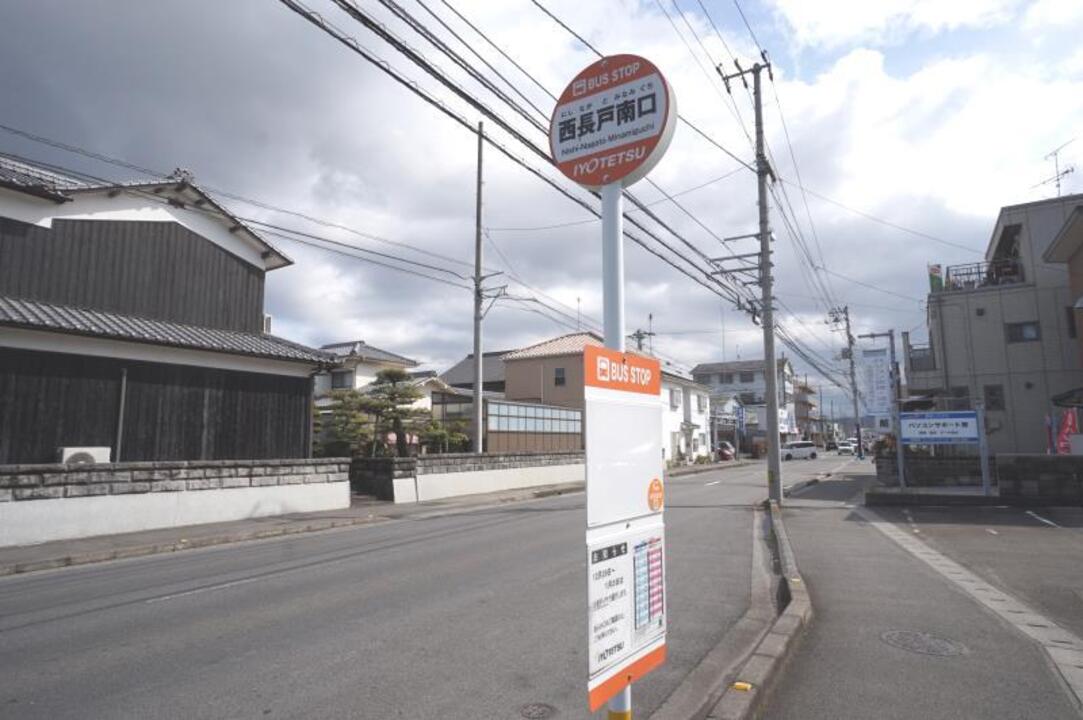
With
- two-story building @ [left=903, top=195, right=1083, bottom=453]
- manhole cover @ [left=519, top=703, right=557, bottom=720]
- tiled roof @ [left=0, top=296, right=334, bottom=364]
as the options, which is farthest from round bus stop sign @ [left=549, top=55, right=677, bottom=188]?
two-story building @ [left=903, top=195, right=1083, bottom=453]

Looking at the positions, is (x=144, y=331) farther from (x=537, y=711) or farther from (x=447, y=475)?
(x=537, y=711)

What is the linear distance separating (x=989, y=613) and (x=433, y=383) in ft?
105

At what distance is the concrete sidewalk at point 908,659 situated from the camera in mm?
4289

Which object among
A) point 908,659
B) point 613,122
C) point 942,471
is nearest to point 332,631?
point 908,659

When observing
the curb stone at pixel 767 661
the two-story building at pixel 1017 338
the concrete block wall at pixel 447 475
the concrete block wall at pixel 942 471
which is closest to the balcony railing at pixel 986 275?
the two-story building at pixel 1017 338

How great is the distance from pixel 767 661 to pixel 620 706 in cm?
239

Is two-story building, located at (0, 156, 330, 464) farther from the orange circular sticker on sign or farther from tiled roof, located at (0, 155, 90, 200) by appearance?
the orange circular sticker on sign

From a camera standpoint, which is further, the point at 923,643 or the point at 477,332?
the point at 477,332

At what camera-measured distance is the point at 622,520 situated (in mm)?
2904

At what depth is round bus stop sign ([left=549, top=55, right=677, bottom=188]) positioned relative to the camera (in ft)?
10.7

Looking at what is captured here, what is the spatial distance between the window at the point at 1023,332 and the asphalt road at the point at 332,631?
2315cm

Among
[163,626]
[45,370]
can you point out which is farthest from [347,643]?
[45,370]

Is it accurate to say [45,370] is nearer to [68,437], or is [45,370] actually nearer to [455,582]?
[68,437]

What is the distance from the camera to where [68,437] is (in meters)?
14.7
